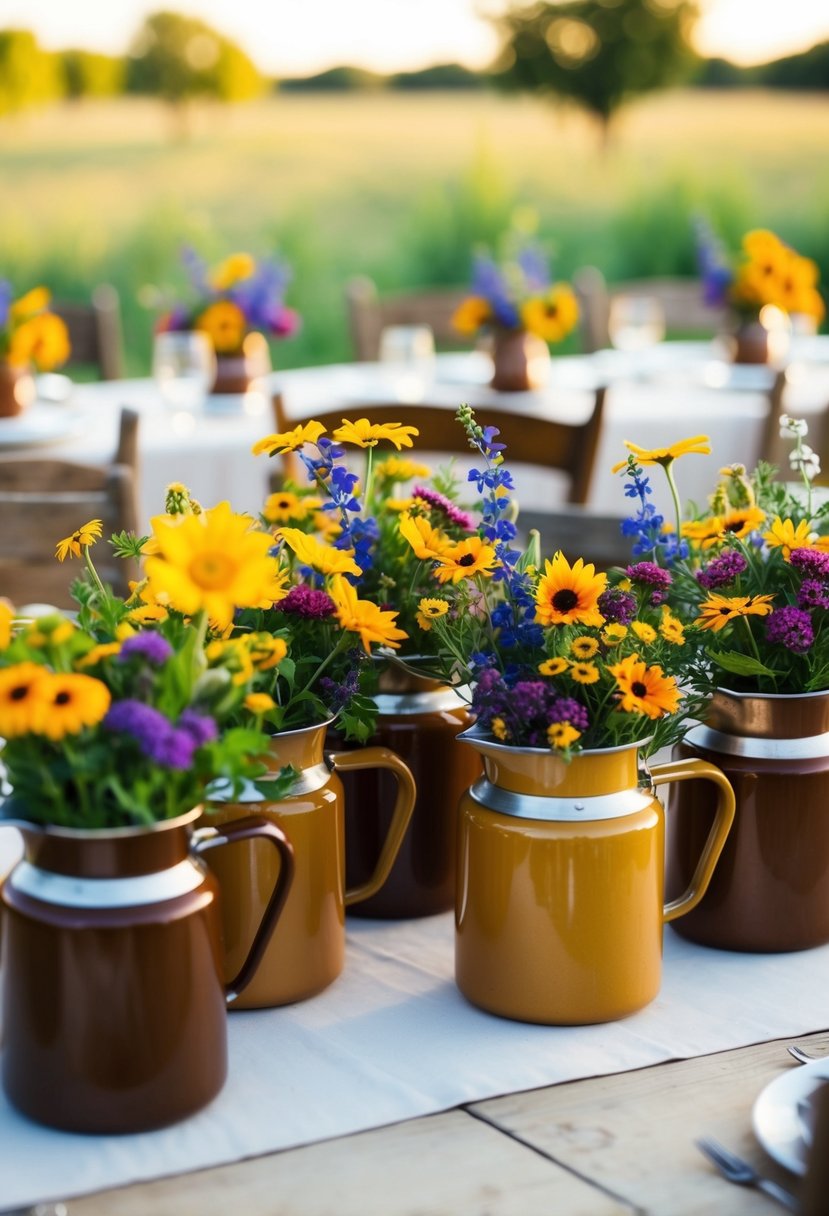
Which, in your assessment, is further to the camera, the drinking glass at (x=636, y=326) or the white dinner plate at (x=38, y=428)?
the drinking glass at (x=636, y=326)

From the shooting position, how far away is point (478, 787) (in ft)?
2.52

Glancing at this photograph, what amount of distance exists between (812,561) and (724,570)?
46 millimetres

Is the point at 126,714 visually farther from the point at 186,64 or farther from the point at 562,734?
the point at 186,64

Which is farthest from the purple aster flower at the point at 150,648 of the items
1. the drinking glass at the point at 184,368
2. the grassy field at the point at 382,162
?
the grassy field at the point at 382,162

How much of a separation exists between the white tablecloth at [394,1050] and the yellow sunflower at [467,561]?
23cm

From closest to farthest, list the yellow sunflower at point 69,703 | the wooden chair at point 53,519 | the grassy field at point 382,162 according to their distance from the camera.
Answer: the yellow sunflower at point 69,703, the wooden chair at point 53,519, the grassy field at point 382,162

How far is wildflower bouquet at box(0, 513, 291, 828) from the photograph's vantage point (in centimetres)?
58

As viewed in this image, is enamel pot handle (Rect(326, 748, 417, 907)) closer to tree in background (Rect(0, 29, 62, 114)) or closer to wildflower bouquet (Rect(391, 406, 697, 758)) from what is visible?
wildflower bouquet (Rect(391, 406, 697, 758))

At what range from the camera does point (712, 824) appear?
824mm

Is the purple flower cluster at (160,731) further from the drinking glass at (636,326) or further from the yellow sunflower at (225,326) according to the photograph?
the drinking glass at (636,326)

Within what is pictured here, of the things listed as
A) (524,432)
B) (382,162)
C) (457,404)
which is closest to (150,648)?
(524,432)

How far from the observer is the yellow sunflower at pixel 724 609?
0.76 metres

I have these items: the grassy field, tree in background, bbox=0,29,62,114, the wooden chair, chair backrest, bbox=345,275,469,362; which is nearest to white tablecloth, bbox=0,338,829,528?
chair backrest, bbox=345,275,469,362

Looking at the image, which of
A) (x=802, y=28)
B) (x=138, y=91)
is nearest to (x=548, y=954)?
(x=138, y=91)
